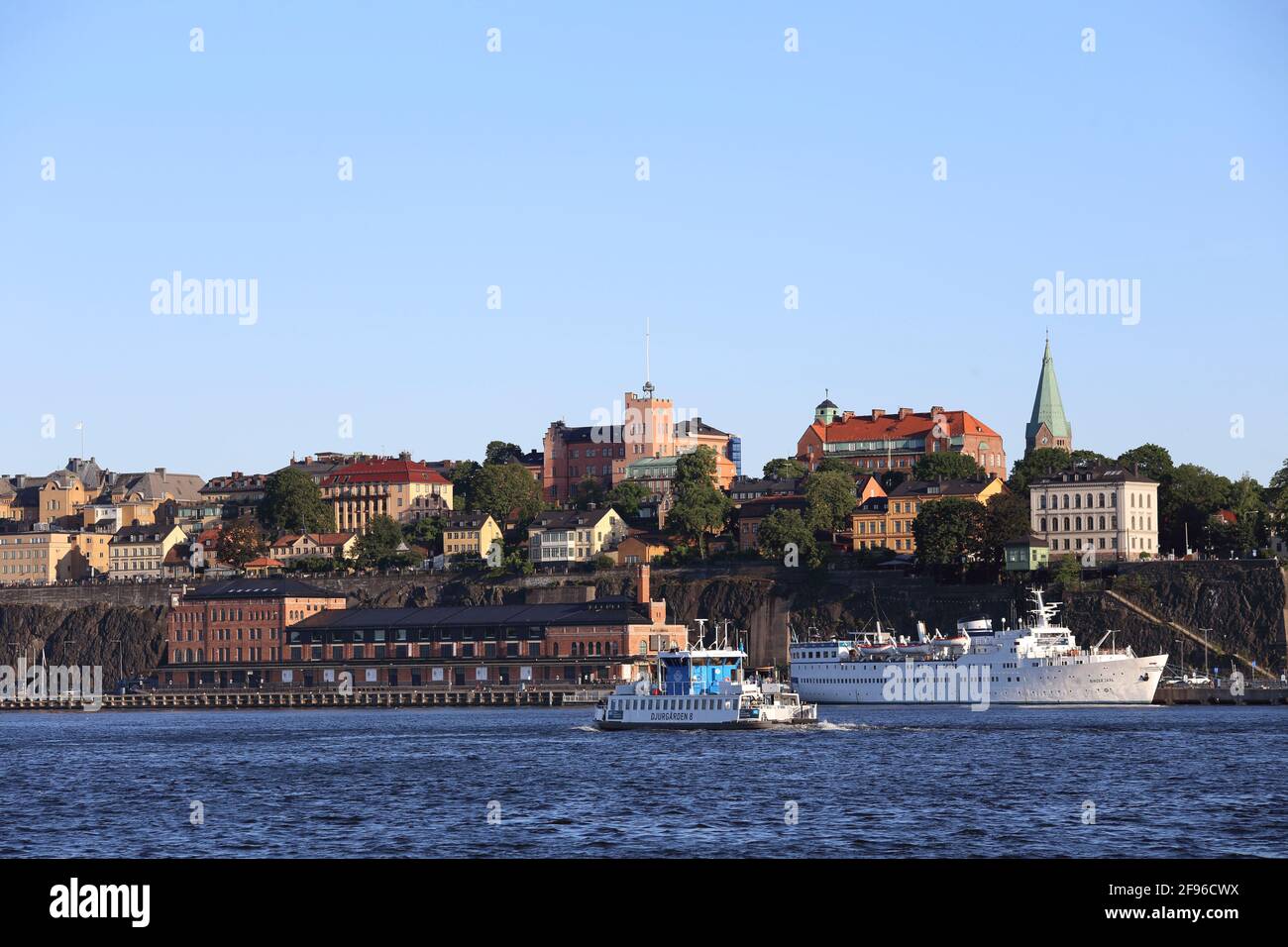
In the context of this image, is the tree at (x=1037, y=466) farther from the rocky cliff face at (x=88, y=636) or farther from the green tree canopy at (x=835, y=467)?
the rocky cliff face at (x=88, y=636)

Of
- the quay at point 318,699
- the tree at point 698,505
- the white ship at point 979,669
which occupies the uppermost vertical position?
the tree at point 698,505

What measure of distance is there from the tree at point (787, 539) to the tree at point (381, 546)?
134 ft

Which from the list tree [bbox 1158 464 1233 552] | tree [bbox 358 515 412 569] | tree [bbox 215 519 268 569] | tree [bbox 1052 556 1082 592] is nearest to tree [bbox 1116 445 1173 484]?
tree [bbox 1158 464 1233 552]

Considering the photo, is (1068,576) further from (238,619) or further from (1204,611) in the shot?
(238,619)

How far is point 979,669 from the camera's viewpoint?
121 meters

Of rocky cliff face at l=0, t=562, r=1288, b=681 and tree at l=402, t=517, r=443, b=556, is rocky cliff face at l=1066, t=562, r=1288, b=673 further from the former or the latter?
tree at l=402, t=517, r=443, b=556

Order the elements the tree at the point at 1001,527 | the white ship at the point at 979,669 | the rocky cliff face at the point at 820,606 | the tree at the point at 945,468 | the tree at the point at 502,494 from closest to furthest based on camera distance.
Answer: the white ship at the point at 979,669 < the rocky cliff face at the point at 820,606 < the tree at the point at 1001,527 < the tree at the point at 945,468 < the tree at the point at 502,494

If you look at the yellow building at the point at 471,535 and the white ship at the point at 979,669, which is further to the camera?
the yellow building at the point at 471,535

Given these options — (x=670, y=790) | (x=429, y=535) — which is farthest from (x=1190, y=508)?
(x=670, y=790)

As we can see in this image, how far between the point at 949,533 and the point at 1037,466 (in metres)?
26.9

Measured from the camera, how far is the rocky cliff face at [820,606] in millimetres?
132375

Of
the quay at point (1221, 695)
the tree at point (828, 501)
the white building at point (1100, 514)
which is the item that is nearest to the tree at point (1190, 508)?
the white building at point (1100, 514)

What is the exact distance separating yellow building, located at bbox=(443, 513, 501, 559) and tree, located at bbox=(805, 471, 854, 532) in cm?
3336
